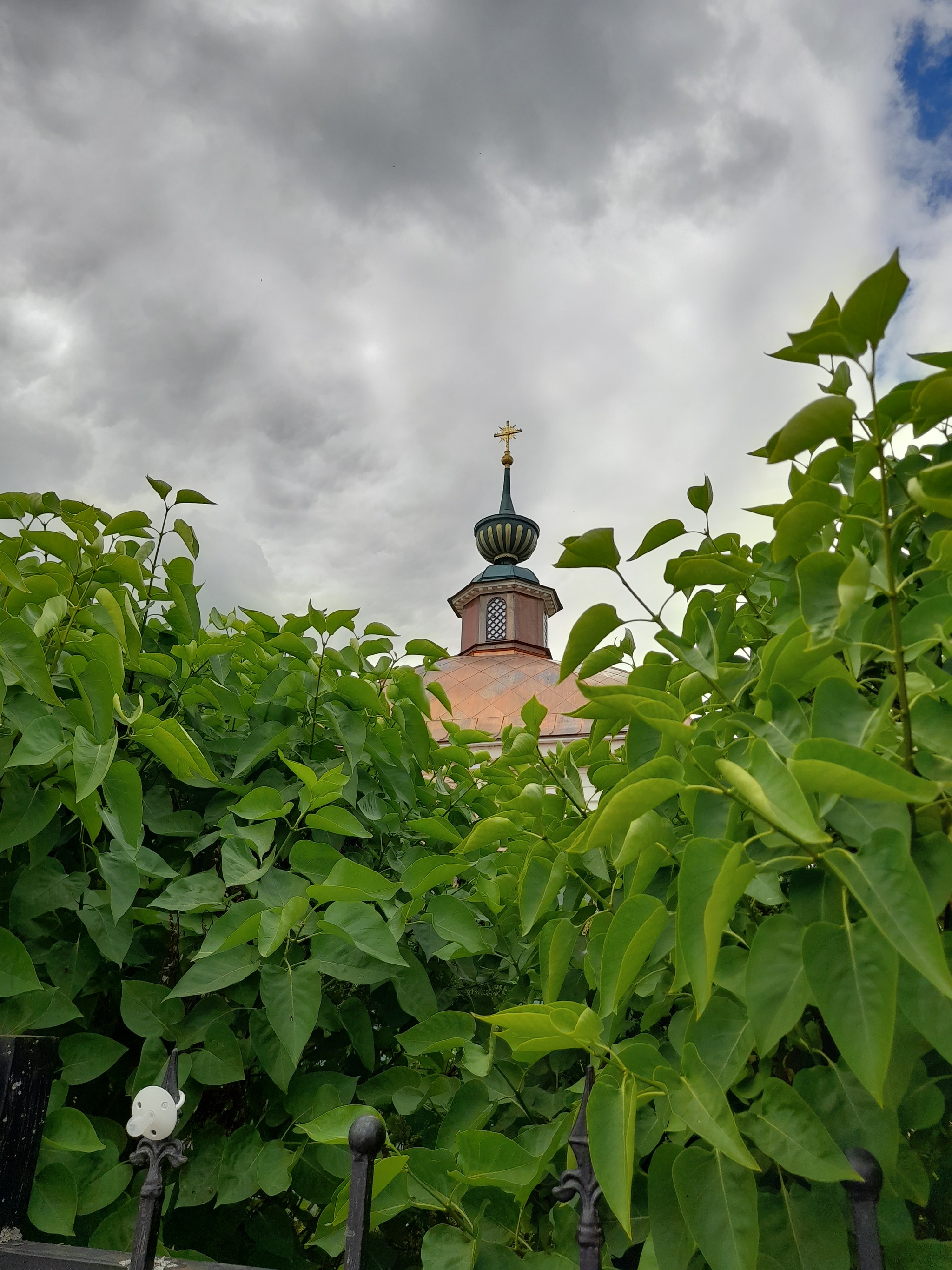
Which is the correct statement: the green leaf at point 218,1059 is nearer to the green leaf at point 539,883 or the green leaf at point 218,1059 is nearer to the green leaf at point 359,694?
the green leaf at point 539,883

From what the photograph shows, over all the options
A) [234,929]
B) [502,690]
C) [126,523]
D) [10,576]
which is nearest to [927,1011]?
[234,929]

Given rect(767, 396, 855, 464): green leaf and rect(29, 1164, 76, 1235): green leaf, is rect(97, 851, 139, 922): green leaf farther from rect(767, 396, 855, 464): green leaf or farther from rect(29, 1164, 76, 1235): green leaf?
rect(767, 396, 855, 464): green leaf

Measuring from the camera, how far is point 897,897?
0.63m

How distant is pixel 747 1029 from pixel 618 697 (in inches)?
14.2

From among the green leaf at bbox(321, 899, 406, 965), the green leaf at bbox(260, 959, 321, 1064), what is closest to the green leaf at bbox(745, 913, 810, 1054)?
the green leaf at bbox(321, 899, 406, 965)

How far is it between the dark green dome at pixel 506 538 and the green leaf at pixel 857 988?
29624 millimetres

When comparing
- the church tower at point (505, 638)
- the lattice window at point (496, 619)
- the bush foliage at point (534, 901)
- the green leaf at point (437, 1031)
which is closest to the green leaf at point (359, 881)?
the bush foliage at point (534, 901)

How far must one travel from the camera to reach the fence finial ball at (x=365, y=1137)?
993 millimetres

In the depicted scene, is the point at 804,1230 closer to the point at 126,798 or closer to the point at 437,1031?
the point at 437,1031

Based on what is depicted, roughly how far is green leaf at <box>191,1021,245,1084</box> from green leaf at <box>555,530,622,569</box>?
0.96 meters

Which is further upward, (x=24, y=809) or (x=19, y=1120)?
(x=24, y=809)

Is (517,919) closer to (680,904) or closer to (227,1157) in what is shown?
(227,1157)

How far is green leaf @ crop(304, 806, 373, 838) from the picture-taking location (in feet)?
4.54

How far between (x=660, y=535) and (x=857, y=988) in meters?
0.61
